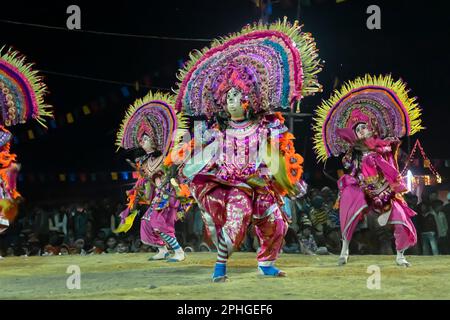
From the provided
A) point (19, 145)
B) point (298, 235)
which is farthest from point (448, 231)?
point (19, 145)

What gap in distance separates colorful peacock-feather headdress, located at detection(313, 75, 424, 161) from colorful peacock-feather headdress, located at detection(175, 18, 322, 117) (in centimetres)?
187

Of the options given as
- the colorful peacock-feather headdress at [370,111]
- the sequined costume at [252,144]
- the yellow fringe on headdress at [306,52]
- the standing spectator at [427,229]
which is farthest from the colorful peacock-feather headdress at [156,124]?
the standing spectator at [427,229]

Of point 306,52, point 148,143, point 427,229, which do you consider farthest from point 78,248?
point 306,52

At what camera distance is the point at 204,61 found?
672cm

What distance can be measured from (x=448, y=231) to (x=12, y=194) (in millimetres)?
6454

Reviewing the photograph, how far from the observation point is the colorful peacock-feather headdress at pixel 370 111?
786 centimetres

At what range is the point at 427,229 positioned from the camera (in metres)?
9.84

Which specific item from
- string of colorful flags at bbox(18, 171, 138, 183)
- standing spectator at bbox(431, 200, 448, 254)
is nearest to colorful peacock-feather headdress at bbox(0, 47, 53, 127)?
standing spectator at bbox(431, 200, 448, 254)

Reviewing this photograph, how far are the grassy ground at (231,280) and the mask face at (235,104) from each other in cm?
154

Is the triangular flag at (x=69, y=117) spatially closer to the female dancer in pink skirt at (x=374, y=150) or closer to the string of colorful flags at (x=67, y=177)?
the string of colorful flags at (x=67, y=177)

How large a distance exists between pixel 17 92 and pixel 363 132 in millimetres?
4419

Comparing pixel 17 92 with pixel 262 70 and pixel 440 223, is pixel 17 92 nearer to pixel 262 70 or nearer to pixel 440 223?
pixel 262 70

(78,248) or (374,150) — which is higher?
(374,150)

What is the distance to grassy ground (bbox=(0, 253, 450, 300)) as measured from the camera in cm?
491
